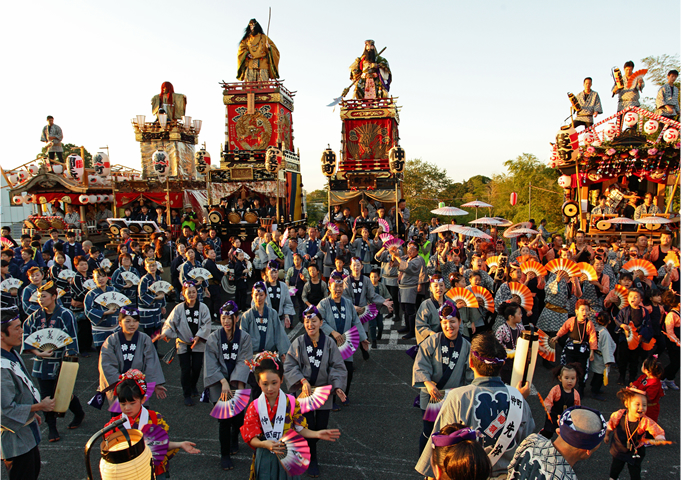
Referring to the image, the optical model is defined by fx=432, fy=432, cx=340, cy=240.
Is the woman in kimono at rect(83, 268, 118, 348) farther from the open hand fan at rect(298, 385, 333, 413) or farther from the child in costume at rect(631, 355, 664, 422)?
the child in costume at rect(631, 355, 664, 422)

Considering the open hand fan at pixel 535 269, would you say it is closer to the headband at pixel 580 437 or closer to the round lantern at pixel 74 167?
the headband at pixel 580 437

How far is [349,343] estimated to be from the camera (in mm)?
5590

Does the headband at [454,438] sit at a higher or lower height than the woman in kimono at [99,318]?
higher

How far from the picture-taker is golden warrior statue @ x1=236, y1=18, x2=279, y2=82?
74.2ft

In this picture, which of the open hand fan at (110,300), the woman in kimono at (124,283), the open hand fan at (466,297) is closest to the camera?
the open hand fan at (466,297)

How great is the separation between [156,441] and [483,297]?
493 centimetres

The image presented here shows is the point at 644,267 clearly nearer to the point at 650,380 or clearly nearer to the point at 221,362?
the point at 650,380

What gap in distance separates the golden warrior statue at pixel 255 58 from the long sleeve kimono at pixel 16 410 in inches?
843

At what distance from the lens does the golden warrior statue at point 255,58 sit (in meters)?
22.6

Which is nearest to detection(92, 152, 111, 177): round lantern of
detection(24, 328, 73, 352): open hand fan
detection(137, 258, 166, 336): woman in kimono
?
detection(137, 258, 166, 336): woman in kimono

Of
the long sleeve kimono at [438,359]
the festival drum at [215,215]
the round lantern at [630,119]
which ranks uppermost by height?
the round lantern at [630,119]

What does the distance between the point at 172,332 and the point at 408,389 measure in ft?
11.0

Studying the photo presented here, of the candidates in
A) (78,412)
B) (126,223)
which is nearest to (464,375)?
(78,412)

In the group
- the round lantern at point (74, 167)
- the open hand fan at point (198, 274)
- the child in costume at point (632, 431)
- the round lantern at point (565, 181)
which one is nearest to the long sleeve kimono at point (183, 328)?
the open hand fan at point (198, 274)
